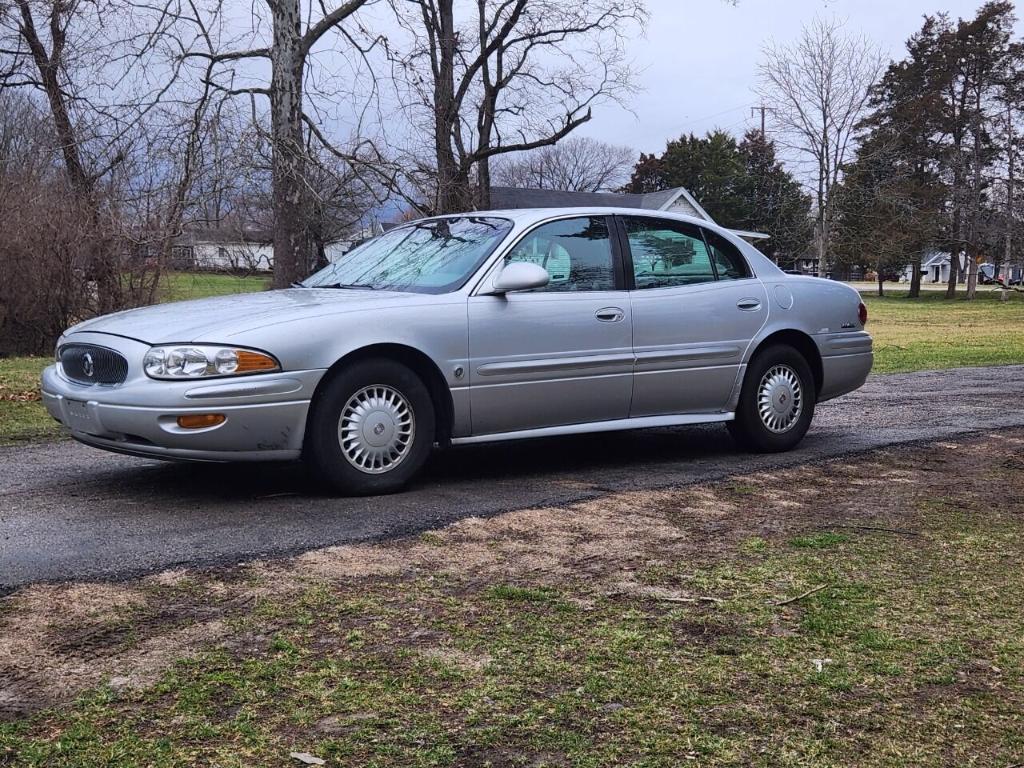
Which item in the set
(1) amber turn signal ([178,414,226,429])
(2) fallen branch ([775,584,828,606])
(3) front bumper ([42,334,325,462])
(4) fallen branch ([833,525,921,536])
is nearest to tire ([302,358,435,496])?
(3) front bumper ([42,334,325,462])

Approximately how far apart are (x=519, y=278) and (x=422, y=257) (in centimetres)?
82

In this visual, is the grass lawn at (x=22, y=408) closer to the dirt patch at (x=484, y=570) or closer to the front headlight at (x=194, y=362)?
the front headlight at (x=194, y=362)

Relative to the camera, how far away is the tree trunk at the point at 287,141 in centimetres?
1443

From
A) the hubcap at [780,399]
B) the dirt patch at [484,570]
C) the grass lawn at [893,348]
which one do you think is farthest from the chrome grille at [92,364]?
the hubcap at [780,399]

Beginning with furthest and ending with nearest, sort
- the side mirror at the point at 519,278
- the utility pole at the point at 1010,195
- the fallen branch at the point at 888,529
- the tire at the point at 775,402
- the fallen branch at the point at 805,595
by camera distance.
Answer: the utility pole at the point at 1010,195, the tire at the point at 775,402, the side mirror at the point at 519,278, the fallen branch at the point at 888,529, the fallen branch at the point at 805,595

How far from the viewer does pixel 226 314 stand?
554 cm

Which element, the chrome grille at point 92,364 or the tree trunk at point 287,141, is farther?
the tree trunk at point 287,141

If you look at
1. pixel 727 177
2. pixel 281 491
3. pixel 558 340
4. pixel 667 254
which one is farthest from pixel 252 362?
pixel 727 177

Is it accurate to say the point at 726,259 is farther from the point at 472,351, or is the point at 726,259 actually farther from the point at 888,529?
the point at 888,529

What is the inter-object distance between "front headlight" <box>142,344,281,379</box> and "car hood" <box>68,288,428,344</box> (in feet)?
0.17

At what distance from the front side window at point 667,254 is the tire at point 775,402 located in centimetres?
70

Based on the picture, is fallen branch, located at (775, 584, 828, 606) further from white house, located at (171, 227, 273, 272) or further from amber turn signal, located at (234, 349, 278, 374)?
white house, located at (171, 227, 273, 272)

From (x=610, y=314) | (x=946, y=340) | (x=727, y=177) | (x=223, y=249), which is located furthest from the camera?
(x=727, y=177)

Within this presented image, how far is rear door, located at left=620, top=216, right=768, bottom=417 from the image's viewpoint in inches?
260
